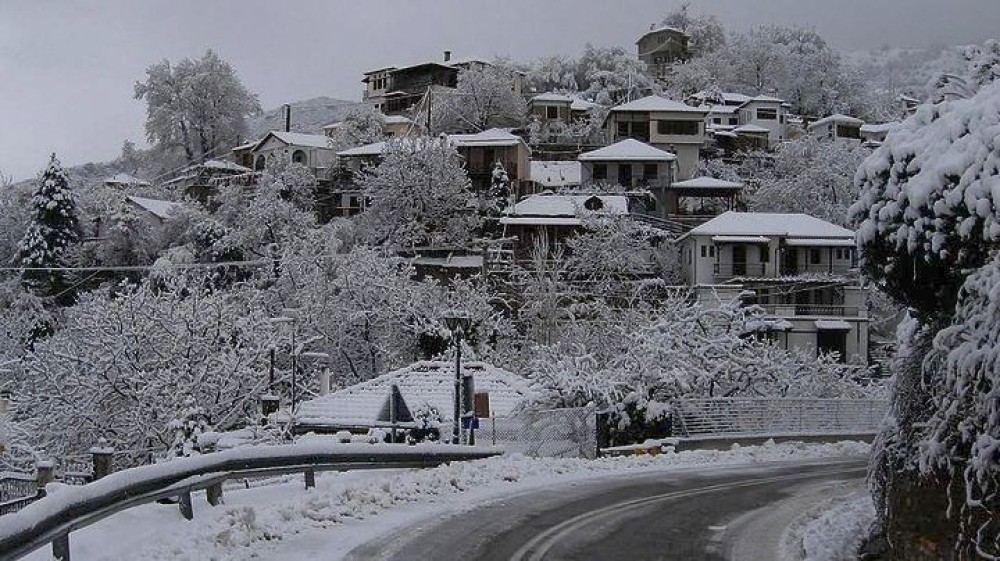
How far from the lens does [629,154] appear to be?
72.9 meters

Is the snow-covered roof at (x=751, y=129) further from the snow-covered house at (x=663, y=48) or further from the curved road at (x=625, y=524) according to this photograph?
the curved road at (x=625, y=524)

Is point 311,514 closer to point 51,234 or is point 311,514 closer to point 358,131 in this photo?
point 51,234

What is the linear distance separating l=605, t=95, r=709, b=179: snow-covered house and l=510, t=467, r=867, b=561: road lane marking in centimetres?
6126

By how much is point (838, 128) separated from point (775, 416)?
70791mm

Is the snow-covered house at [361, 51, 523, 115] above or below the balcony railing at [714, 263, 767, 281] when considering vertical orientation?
above

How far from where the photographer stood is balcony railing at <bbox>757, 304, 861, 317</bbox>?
2242 inches

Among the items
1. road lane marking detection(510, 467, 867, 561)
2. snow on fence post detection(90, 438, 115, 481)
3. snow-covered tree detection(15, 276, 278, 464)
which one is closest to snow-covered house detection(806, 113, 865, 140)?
snow-covered tree detection(15, 276, 278, 464)

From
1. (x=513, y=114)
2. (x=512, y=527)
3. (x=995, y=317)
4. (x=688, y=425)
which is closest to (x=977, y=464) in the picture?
(x=995, y=317)

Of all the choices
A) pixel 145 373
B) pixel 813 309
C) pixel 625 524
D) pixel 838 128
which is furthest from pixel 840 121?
pixel 625 524

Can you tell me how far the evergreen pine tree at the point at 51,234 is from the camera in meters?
66.4

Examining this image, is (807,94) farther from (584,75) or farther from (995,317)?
(995,317)

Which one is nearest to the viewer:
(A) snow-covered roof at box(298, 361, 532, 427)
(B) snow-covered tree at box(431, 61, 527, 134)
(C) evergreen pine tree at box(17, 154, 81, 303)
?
(A) snow-covered roof at box(298, 361, 532, 427)

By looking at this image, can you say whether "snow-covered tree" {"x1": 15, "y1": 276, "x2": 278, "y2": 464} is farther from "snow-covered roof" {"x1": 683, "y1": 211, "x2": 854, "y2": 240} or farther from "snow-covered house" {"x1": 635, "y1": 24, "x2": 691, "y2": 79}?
"snow-covered house" {"x1": 635, "y1": 24, "x2": 691, "y2": 79}

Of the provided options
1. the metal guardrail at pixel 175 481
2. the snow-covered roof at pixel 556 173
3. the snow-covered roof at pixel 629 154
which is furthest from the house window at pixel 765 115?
the metal guardrail at pixel 175 481
